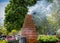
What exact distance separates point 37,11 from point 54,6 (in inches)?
27.2

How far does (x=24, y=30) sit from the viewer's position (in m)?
6.25

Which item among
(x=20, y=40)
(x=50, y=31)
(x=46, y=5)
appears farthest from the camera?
(x=46, y=5)

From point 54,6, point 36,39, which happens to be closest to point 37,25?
point 54,6

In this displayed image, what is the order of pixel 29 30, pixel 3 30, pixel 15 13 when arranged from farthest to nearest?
1. pixel 3 30
2. pixel 15 13
3. pixel 29 30

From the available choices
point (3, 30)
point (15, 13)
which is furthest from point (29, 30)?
point (3, 30)

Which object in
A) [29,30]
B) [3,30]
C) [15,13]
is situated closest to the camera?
[29,30]

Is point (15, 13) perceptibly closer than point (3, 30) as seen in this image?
Yes

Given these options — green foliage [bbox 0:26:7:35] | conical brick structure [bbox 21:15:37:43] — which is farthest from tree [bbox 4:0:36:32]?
conical brick structure [bbox 21:15:37:43]

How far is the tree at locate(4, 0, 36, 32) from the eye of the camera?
8.12m

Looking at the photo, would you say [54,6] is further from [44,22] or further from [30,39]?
[30,39]

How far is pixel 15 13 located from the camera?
8.14 meters

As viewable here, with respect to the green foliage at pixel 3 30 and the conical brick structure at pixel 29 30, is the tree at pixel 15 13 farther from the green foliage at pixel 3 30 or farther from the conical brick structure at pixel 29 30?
the conical brick structure at pixel 29 30

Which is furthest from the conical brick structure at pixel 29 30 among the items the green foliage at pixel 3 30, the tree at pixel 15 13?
the green foliage at pixel 3 30

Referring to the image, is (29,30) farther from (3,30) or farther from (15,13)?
(3,30)
